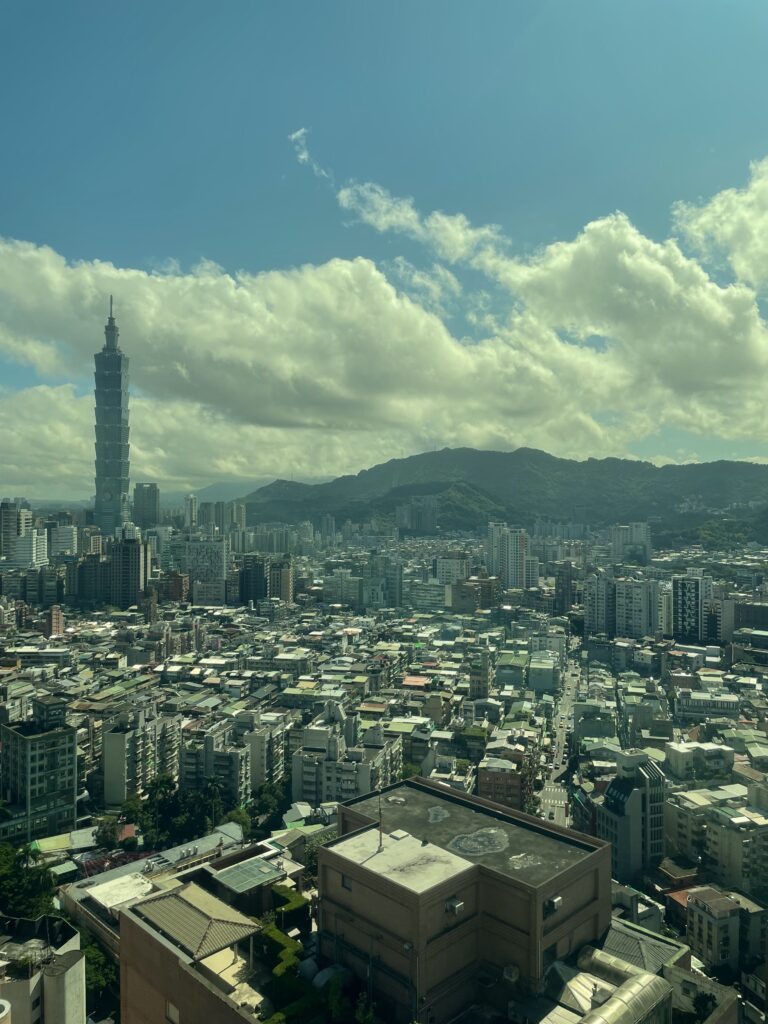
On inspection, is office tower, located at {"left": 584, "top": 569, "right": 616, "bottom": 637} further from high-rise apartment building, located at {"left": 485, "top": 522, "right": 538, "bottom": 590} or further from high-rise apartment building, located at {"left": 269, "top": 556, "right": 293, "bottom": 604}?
high-rise apartment building, located at {"left": 269, "top": 556, "right": 293, "bottom": 604}

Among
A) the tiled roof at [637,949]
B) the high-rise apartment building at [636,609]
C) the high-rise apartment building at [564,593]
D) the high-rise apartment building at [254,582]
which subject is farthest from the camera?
the high-rise apartment building at [254,582]

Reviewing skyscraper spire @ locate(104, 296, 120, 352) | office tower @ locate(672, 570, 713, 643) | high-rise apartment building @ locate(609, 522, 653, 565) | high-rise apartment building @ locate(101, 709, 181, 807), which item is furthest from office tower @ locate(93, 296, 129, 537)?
high-rise apartment building @ locate(101, 709, 181, 807)

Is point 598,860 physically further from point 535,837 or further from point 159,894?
point 159,894

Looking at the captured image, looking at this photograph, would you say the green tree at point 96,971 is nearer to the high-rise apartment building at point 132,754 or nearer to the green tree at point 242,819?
the green tree at point 242,819

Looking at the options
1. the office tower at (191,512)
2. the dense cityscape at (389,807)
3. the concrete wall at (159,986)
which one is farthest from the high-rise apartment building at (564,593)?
the office tower at (191,512)

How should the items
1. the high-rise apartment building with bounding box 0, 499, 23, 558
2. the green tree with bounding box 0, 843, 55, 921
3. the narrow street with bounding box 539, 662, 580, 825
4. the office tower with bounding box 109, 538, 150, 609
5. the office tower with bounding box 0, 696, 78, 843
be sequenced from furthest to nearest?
the high-rise apartment building with bounding box 0, 499, 23, 558, the office tower with bounding box 109, 538, 150, 609, the narrow street with bounding box 539, 662, 580, 825, the office tower with bounding box 0, 696, 78, 843, the green tree with bounding box 0, 843, 55, 921

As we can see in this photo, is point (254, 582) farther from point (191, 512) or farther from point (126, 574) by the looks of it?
point (191, 512)
